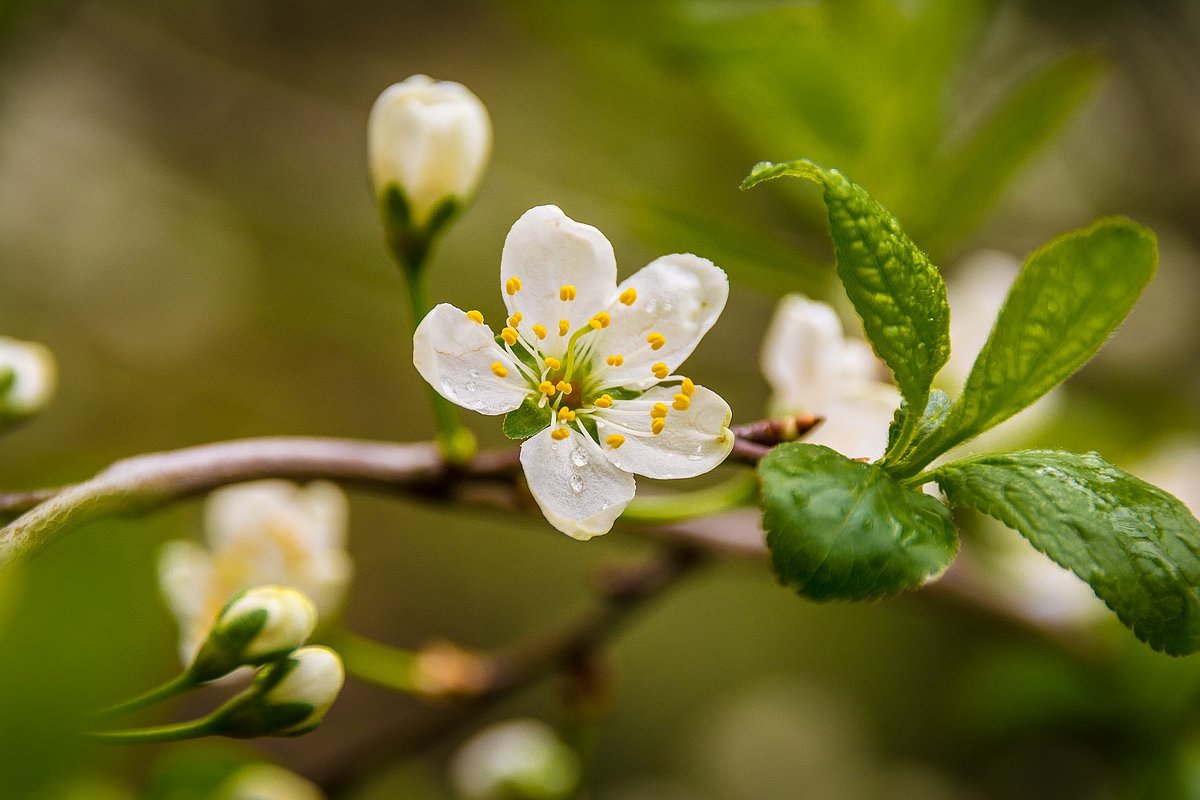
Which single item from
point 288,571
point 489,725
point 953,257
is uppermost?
point 953,257

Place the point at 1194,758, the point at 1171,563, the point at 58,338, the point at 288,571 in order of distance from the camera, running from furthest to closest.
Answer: the point at 58,338, the point at 1194,758, the point at 288,571, the point at 1171,563

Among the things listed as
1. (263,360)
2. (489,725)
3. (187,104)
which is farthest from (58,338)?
(489,725)

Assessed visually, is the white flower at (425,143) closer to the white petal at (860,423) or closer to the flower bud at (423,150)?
the flower bud at (423,150)

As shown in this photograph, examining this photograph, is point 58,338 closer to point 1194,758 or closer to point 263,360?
point 263,360

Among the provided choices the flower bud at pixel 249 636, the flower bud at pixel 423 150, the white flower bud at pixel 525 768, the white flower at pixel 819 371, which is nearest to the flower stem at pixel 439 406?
the flower bud at pixel 423 150

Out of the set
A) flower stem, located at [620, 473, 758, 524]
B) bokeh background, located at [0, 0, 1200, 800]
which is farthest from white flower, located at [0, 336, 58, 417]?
flower stem, located at [620, 473, 758, 524]

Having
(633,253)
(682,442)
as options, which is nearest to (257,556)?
(682,442)
